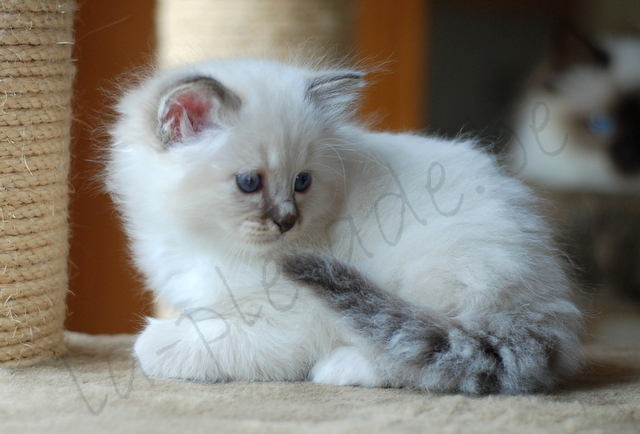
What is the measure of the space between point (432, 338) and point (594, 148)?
2324 mm

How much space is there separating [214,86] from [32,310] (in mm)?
611

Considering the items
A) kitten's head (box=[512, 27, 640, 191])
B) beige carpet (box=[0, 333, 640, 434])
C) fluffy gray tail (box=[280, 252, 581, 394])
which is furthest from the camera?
kitten's head (box=[512, 27, 640, 191])

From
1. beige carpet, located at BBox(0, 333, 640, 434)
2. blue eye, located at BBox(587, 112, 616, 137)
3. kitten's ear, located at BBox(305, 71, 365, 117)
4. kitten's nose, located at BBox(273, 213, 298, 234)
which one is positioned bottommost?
beige carpet, located at BBox(0, 333, 640, 434)

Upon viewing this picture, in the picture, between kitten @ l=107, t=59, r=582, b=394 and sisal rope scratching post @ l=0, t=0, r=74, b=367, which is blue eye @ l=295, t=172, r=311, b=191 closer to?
kitten @ l=107, t=59, r=582, b=394

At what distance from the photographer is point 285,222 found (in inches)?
51.0

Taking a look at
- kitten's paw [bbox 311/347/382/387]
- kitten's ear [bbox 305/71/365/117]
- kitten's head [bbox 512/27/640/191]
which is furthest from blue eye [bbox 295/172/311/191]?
kitten's head [bbox 512/27/640/191]

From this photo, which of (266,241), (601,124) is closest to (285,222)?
(266,241)

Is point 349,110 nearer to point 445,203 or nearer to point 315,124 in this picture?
point 315,124

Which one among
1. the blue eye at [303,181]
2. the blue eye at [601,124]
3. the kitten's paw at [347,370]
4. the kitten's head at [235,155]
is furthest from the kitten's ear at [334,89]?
the blue eye at [601,124]

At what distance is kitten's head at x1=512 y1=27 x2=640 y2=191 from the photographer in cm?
309

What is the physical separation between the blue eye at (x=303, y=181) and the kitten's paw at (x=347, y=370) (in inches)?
12.3

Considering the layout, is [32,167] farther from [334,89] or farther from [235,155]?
[334,89]

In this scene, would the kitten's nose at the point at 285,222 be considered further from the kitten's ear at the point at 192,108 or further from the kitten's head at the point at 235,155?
the kitten's ear at the point at 192,108

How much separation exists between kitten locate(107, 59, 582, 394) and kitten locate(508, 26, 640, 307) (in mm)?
1797
